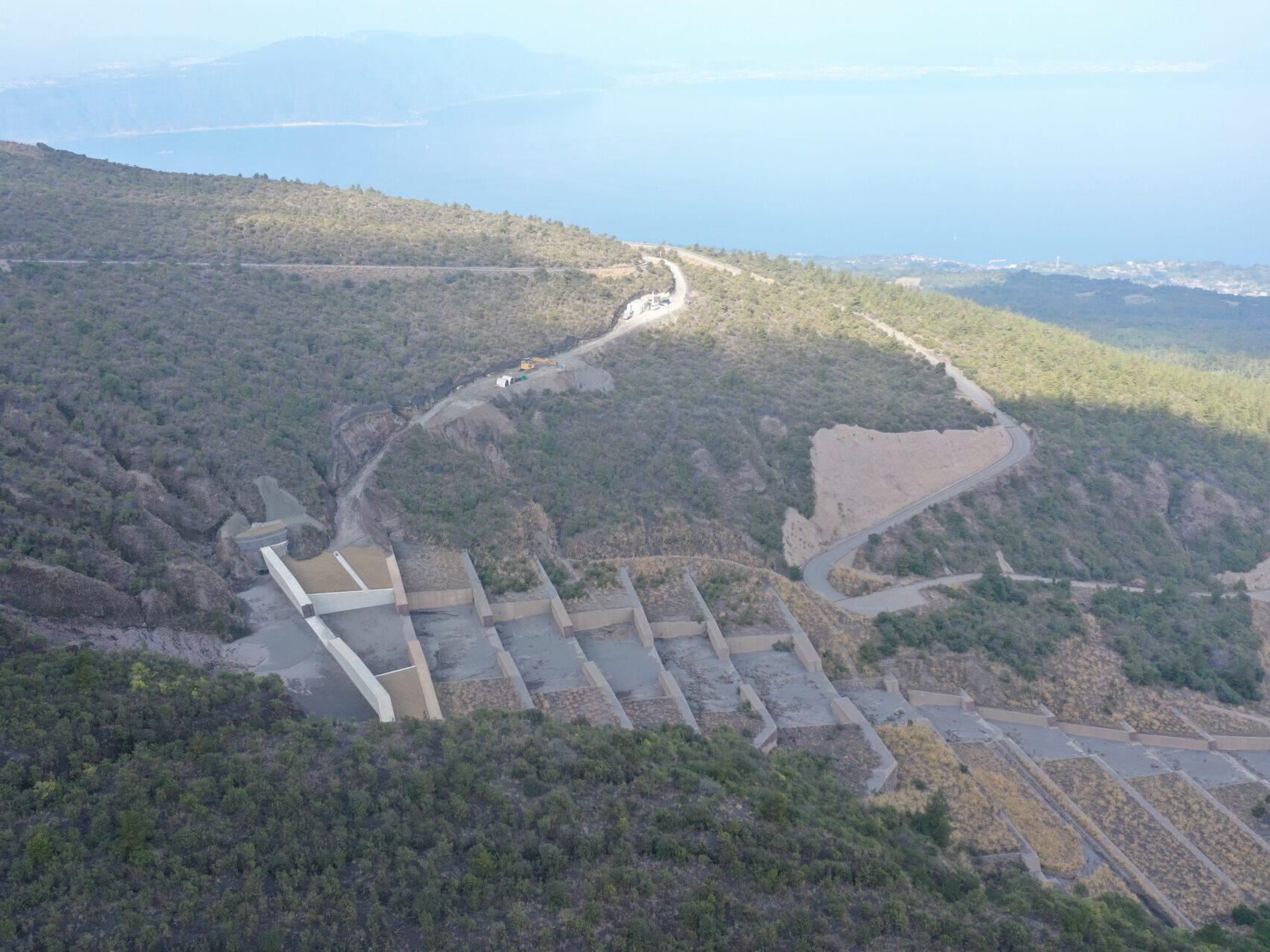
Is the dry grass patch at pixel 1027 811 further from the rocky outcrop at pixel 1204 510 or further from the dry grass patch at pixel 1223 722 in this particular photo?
the rocky outcrop at pixel 1204 510

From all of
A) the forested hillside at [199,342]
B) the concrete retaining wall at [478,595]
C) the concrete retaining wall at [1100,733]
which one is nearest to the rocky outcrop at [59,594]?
the forested hillside at [199,342]

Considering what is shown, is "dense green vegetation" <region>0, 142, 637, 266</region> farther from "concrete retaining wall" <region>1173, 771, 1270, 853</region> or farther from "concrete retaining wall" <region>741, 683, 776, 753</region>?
"concrete retaining wall" <region>1173, 771, 1270, 853</region>

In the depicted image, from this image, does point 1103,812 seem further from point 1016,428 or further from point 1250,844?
point 1016,428

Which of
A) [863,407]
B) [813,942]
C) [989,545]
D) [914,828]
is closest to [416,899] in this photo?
[813,942]

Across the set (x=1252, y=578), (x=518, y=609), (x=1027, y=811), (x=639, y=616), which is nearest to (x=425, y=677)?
(x=518, y=609)

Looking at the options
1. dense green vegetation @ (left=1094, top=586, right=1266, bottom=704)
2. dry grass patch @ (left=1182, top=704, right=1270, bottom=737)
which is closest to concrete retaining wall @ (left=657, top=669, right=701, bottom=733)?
dense green vegetation @ (left=1094, top=586, right=1266, bottom=704)
